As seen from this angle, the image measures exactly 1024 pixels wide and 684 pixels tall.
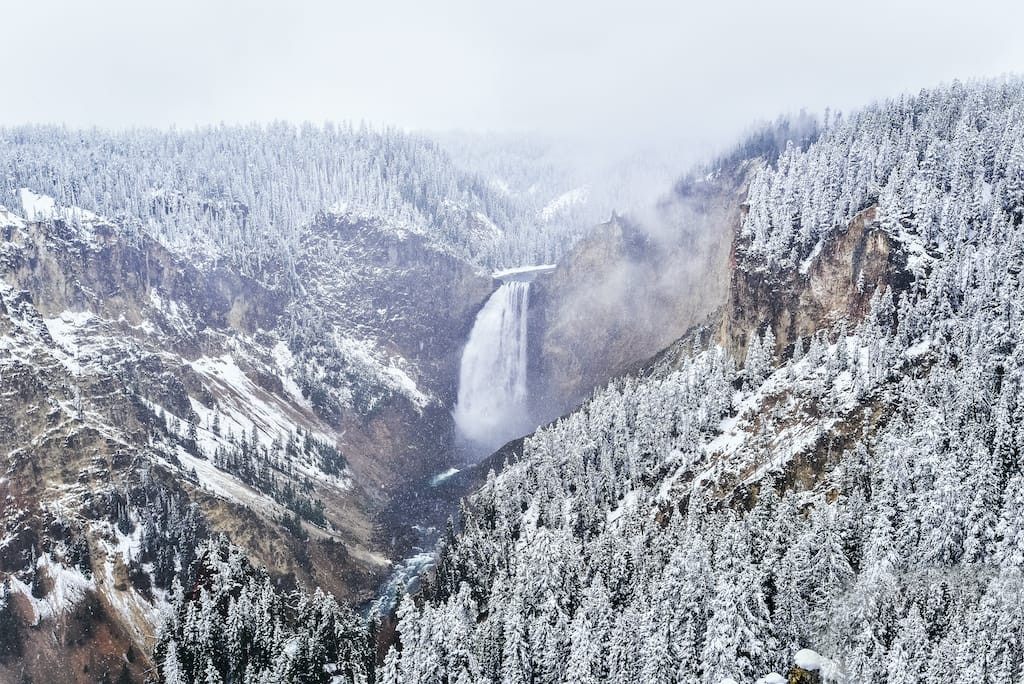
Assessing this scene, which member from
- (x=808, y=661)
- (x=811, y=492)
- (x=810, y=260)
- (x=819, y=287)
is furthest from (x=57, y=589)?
(x=810, y=260)

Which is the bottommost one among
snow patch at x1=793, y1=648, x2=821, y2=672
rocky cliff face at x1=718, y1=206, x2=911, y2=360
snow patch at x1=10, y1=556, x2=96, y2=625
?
snow patch at x1=10, y1=556, x2=96, y2=625

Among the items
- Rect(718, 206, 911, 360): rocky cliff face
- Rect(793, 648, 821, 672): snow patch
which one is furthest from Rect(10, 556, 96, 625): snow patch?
Rect(793, 648, 821, 672): snow patch

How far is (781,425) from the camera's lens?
352 ft

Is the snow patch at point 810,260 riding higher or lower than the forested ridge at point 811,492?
higher

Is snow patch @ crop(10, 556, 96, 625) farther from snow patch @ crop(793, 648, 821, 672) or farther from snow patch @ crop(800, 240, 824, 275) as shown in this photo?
snow patch @ crop(800, 240, 824, 275)

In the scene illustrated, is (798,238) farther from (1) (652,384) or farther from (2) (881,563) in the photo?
(2) (881,563)

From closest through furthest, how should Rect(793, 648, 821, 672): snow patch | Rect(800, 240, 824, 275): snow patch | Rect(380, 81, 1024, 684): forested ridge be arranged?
Rect(793, 648, 821, 672): snow patch < Rect(380, 81, 1024, 684): forested ridge < Rect(800, 240, 824, 275): snow patch

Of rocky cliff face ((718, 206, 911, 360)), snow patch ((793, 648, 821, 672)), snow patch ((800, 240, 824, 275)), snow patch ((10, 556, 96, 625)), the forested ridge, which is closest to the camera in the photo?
snow patch ((793, 648, 821, 672))

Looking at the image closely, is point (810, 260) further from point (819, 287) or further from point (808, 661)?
point (808, 661)

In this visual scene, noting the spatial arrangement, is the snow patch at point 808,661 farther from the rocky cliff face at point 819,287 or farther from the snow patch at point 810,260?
the snow patch at point 810,260

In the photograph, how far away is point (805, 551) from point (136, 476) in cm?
12467

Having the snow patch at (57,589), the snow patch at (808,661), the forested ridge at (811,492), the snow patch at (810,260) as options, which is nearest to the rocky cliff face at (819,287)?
the snow patch at (810,260)

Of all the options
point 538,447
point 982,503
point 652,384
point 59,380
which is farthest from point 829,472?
point 59,380

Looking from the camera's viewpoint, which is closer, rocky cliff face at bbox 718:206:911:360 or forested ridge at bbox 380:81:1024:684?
forested ridge at bbox 380:81:1024:684
